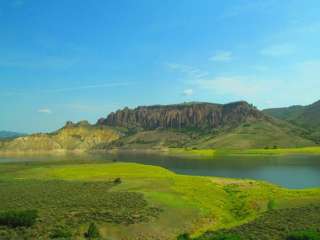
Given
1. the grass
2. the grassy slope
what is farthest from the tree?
the grass

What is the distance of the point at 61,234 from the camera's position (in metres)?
39.6

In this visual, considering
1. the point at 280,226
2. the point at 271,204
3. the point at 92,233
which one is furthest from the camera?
the point at 271,204

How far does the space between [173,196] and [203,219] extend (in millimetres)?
12324

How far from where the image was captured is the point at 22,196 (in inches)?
2420

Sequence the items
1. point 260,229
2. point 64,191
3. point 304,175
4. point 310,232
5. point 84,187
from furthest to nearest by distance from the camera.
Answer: point 304,175
point 84,187
point 64,191
point 260,229
point 310,232

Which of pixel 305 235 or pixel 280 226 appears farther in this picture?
pixel 280 226

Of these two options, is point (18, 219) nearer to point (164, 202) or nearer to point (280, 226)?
point (164, 202)

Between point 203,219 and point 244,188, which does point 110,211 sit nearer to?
point 203,219

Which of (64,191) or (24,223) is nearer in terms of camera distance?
(24,223)

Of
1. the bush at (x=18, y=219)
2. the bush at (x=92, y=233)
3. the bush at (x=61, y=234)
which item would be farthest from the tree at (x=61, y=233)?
the bush at (x=18, y=219)

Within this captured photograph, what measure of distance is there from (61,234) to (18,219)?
279 inches

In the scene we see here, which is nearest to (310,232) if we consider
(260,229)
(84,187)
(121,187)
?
(260,229)

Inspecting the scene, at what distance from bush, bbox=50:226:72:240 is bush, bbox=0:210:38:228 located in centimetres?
375

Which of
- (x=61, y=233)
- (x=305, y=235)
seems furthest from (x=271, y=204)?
(x=61, y=233)
